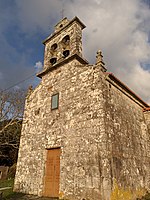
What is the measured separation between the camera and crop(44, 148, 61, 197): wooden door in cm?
782

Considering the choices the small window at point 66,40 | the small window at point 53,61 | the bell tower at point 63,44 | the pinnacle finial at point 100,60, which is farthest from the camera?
the small window at point 53,61

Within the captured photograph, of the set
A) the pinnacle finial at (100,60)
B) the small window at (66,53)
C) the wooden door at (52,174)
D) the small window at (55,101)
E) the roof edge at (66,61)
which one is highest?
the small window at (66,53)

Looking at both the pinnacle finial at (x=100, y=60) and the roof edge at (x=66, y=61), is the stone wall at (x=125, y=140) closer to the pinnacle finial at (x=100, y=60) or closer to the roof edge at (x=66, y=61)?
the pinnacle finial at (x=100, y=60)

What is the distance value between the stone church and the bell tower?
5 centimetres

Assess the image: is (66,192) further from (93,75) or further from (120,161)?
(93,75)

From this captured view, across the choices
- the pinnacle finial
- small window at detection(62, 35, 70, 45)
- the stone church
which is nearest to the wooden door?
the stone church

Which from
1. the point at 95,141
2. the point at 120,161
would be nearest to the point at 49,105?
the point at 95,141

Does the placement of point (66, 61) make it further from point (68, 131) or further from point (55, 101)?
point (68, 131)

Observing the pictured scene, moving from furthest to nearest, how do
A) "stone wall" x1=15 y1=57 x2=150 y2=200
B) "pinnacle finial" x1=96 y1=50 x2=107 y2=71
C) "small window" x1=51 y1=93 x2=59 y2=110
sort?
"small window" x1=51 y1=93 x2=59 y2=110 < "pinnacle finial" x1=96 y1=50 x2=107 y2=71 < "stone wall" x1=15 y1=57 x2=150 y2=200

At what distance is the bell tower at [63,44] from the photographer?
9.99m

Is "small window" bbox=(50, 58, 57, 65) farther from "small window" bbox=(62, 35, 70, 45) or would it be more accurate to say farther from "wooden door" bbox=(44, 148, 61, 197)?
"wooden door" bbox=(44, 148, 61, 197)

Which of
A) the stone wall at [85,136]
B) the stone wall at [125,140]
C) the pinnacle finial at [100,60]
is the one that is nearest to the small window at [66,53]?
the stone wall at [85,136]

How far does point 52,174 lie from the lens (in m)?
8.17

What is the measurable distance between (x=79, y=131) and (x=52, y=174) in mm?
2478
